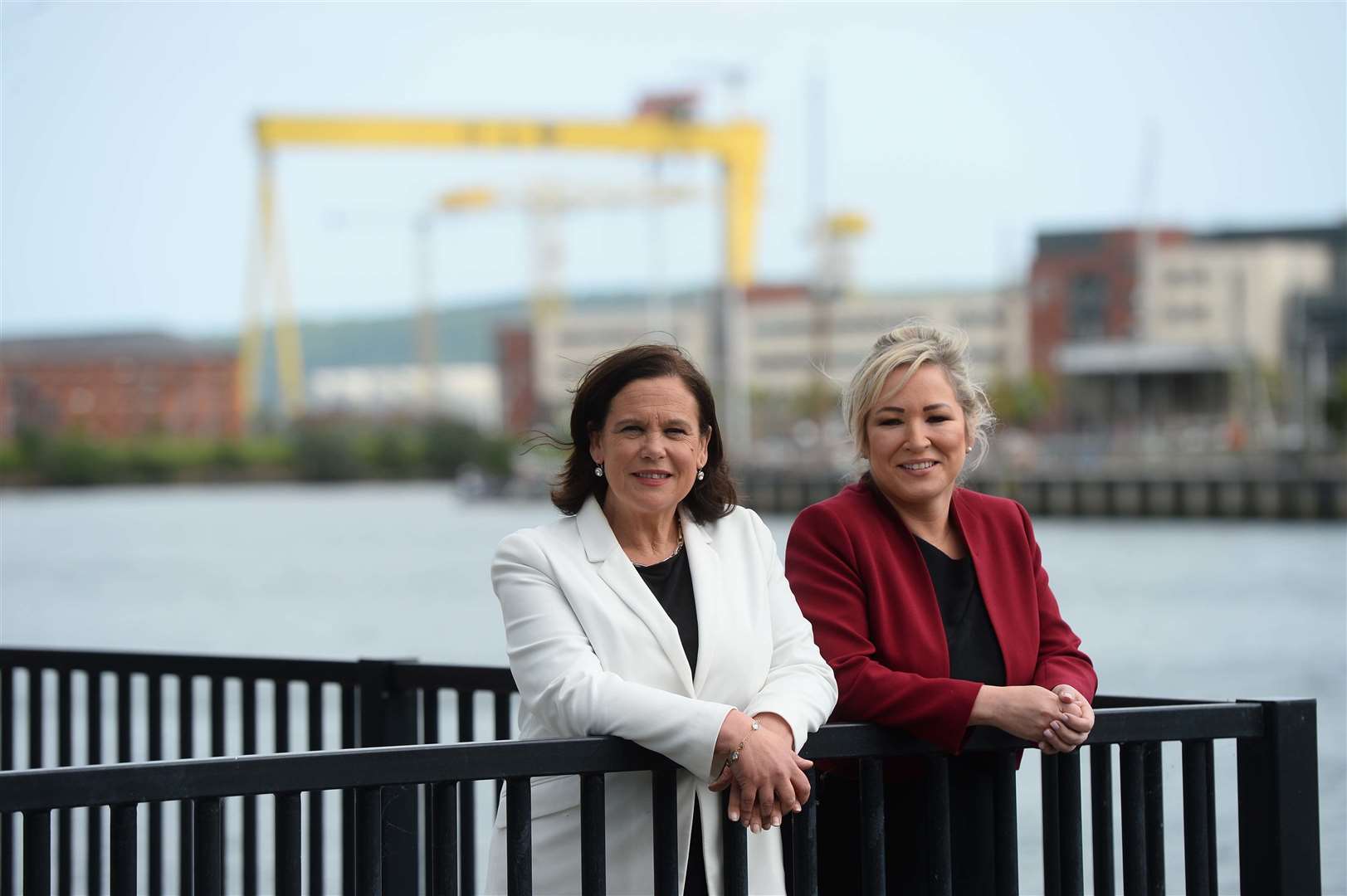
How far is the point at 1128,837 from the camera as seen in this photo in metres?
2.52

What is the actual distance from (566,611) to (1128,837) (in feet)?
3.02

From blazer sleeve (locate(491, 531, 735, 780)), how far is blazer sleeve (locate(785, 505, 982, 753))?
26 cm

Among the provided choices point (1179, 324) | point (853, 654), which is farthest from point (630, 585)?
point (1179, 324)

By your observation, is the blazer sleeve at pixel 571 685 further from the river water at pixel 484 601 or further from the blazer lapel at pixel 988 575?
the river water at pixel 484 601

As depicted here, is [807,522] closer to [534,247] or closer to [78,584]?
[78,584]

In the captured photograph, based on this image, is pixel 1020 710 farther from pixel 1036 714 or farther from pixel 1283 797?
pixel 1283 797

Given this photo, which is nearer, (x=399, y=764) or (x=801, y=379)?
(x=399, y=764)

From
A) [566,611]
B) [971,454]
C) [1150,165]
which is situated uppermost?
[1150,165]

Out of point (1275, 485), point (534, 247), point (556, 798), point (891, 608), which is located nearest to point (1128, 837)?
point (891, 608)

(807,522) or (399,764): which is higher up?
(807,522)

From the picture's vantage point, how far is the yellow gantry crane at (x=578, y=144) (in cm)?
7212

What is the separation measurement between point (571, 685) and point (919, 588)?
0.60 meters

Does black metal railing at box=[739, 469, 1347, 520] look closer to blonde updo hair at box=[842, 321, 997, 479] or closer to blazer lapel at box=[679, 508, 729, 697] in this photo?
blonde updo hair at box=[842, 321, 997, 479]

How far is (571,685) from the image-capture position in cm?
223
